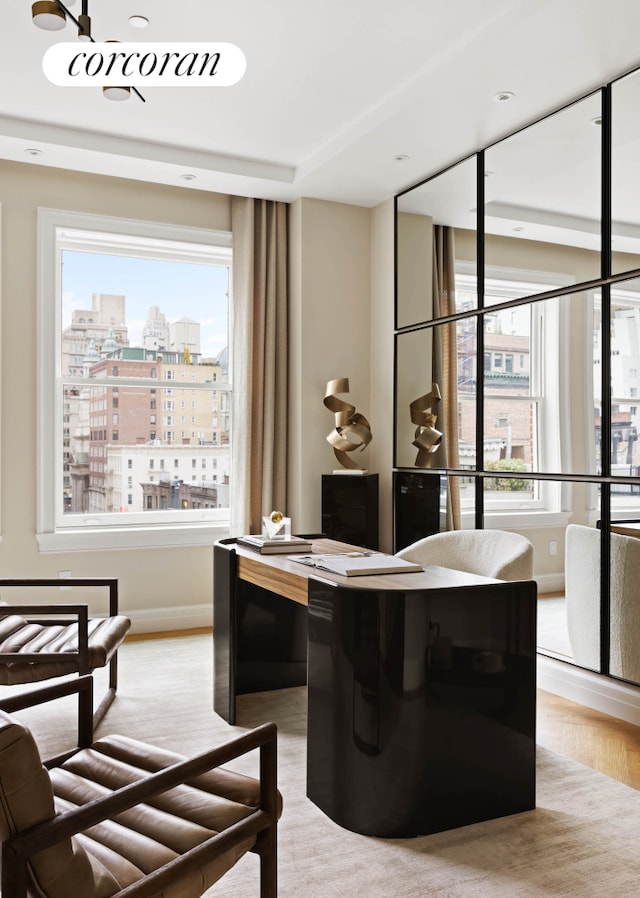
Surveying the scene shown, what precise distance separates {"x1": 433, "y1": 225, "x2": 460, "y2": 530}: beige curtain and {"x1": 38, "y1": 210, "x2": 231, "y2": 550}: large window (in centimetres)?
152

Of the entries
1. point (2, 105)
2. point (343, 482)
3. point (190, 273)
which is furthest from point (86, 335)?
point (343, 482)

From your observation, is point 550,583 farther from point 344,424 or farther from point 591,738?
point 344,424

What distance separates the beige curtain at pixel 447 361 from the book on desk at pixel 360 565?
5.23 feet

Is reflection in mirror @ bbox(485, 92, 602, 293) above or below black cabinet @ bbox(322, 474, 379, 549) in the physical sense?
above

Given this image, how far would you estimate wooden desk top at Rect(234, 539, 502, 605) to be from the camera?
7.64 ft

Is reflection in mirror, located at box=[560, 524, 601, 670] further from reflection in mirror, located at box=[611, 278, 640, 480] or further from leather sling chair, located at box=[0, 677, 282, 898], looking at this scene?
leather sling chair, located at box=[0, 677, 282, 898]

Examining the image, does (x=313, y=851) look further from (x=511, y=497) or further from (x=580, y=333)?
(x=580, y=333)

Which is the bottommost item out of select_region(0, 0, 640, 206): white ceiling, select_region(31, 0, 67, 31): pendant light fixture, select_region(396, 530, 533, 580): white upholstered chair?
select_region(396, 530, 533, 580): white upholstered chair

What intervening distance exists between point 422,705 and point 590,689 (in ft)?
5.26

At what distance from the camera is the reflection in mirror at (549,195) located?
3.41 metres

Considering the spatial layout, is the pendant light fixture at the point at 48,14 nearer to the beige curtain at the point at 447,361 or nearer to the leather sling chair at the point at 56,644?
the leather sling chair at the point at 56,644

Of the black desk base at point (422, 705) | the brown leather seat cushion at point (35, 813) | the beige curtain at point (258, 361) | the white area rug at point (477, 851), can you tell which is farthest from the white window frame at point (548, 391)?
the brown leather seat cushion at point (35, 813)

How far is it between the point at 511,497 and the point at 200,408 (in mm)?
2286

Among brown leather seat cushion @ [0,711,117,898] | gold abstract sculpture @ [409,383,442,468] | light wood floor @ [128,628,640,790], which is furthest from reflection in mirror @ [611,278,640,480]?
brown leather seat cushion @ [0,711,117,898]
